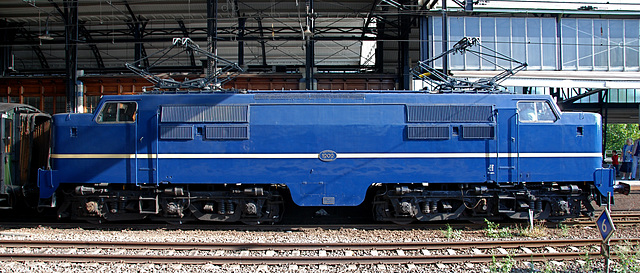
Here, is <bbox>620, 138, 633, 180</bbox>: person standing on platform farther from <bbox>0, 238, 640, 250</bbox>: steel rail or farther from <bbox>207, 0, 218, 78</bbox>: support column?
<bbox>207, 0, 218, 78</bbox>: support column

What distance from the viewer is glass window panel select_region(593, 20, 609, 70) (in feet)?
60.7

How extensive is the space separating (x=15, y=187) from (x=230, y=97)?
5.99m

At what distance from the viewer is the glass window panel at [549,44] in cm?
1838

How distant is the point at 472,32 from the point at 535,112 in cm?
1045

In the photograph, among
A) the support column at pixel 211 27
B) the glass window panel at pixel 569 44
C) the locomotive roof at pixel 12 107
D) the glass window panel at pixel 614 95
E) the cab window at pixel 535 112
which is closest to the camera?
the cab window at pixel 535 112

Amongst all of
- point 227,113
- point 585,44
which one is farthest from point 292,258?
point 585,44

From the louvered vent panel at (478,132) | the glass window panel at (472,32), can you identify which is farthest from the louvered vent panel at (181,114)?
the glass window panel at (472,32)

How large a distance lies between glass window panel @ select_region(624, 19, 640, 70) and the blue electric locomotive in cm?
1340

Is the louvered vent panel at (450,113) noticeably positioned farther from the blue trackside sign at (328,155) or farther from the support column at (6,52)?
the support column at (6,52)

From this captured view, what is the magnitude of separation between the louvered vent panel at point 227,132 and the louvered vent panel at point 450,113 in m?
3.88

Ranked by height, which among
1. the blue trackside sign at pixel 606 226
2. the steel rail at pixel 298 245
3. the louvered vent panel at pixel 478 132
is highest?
the louvered vent panel at pixel 478 132

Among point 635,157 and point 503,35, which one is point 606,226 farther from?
point 503,35

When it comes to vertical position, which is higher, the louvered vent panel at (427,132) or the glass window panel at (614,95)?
the glass window panel at (614,95)

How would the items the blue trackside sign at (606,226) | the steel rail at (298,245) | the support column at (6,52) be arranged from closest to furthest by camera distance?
1. the blue trackside sign at (606,226)
2. the steel rail at (298,245)
3. the support column at (6,52)
